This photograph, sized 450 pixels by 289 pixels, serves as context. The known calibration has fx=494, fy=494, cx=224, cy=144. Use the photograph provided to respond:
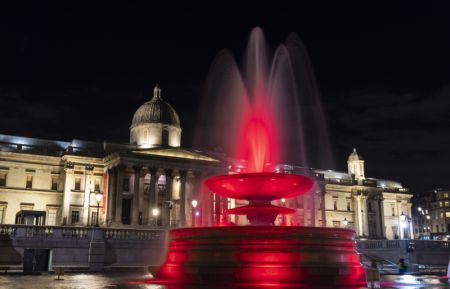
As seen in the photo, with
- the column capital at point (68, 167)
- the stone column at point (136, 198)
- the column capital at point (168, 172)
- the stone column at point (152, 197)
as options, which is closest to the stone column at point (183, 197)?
the column capital at point (168, 172)

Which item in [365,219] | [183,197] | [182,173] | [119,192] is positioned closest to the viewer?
[119,192]

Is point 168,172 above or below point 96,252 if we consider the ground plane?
above

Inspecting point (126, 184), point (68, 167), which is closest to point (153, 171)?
point (126, 184)

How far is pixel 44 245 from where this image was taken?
30375 millimetres

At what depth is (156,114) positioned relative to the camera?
7075 cm

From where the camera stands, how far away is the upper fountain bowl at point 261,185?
57.6 ft

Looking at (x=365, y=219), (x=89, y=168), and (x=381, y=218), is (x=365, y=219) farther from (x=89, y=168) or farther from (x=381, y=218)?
(x=89, y=168)

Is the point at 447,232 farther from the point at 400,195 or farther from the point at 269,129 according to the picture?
the point at 269,129

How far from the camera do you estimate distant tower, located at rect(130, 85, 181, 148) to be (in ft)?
229

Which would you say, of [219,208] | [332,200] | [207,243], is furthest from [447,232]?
[207,243]

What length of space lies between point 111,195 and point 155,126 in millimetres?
14952

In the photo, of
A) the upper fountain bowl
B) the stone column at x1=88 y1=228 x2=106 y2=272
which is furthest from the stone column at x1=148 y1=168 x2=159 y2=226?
the upper fountain bowl

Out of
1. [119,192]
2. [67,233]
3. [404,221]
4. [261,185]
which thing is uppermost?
[119,192]

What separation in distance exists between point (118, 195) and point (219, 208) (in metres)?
12.9
